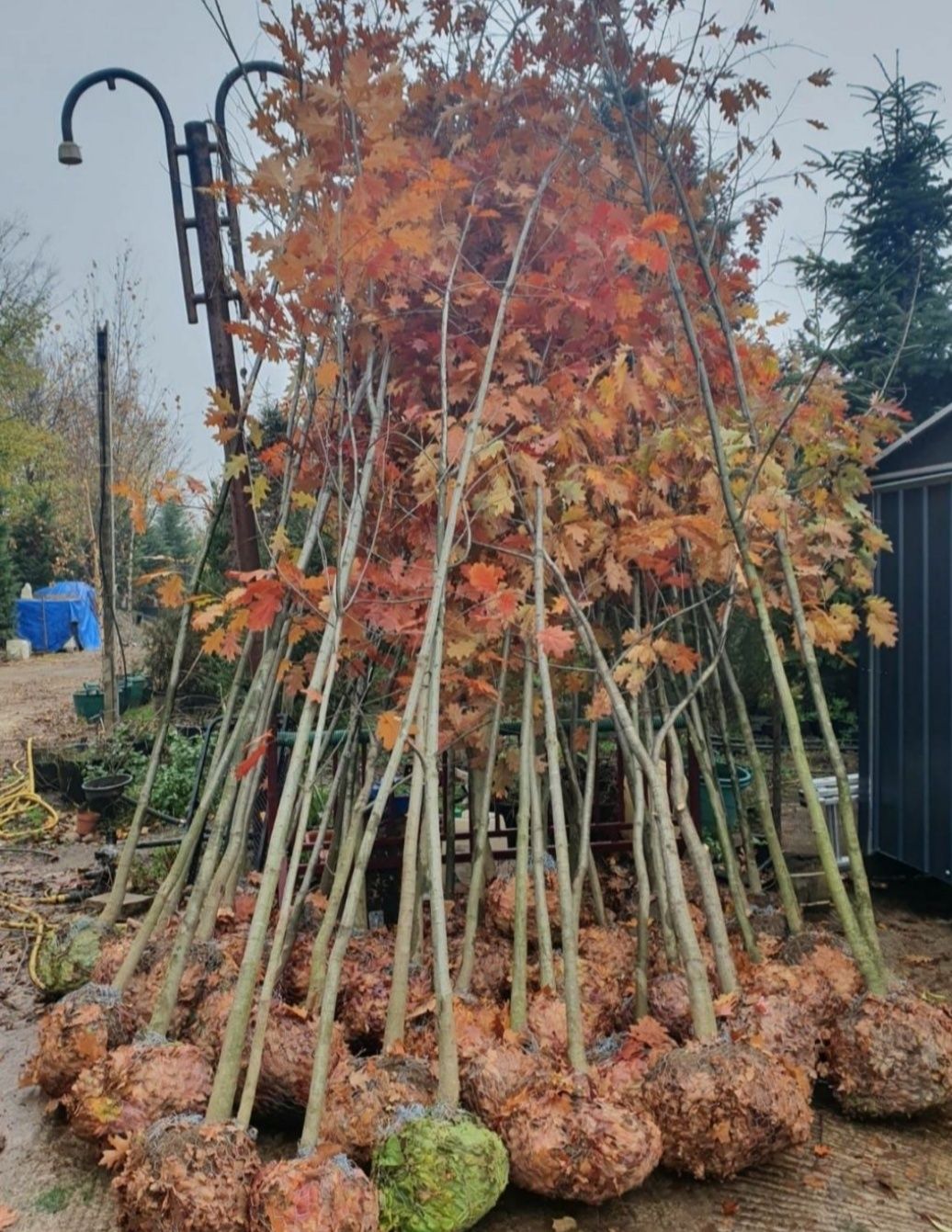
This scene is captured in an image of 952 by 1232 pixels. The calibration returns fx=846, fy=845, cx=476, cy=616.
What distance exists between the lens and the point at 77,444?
55.5ft

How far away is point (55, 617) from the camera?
61.7 feet

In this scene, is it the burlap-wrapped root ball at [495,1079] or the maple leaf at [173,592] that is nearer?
the burlap-wrapped root ball at [495,1079]

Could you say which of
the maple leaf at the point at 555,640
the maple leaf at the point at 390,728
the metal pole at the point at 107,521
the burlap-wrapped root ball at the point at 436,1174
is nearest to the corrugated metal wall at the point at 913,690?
the maple leaf at the point at 555,640

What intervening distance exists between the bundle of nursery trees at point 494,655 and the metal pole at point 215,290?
389 mm

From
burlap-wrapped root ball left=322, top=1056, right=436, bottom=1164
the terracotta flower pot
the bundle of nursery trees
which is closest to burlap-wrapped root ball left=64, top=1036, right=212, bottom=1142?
the bundle of nursery trees

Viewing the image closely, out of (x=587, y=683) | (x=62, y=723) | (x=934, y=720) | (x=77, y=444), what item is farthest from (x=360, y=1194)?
(x=77, y=444)

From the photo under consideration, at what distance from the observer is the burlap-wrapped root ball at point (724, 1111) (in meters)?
2.06

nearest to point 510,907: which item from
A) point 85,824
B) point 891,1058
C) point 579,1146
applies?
point 579,1146

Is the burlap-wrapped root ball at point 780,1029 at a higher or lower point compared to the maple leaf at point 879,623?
lower

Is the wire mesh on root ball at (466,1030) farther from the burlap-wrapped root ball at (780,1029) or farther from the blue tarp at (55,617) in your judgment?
the blue tarp at (55,617)

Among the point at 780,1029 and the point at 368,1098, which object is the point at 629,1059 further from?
the point at 368,1098

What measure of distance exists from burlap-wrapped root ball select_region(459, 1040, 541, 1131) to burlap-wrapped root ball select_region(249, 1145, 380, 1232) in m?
0.39

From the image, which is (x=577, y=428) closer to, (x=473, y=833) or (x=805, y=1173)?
(x=473, y=833)

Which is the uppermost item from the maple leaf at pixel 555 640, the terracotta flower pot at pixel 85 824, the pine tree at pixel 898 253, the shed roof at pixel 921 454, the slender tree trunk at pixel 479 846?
the pine tree at pixel 898 253
